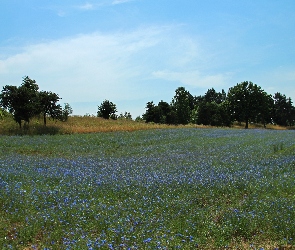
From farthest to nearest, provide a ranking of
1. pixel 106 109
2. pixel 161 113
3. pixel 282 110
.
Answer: pixel 282 110, pixel 161 113, pixel 106 109

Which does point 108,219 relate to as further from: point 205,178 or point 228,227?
point 205,178

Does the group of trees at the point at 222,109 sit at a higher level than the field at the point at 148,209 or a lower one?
higher

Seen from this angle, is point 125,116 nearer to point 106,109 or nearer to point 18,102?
point 106,109

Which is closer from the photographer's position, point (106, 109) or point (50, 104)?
point (50, 104)

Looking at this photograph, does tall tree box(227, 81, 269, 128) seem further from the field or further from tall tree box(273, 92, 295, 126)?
the field

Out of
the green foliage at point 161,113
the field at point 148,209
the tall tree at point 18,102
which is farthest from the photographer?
the green foliage at point 161,113

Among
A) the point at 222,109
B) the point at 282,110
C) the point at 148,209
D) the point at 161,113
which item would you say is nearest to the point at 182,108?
the point at 161,113

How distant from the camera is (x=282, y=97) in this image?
9069cm

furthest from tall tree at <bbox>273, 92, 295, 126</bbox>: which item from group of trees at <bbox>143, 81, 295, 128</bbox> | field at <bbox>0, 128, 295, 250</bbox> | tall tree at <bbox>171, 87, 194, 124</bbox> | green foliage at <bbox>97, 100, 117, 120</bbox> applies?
field at <bbox>0, 128, 295, 250</bbox>

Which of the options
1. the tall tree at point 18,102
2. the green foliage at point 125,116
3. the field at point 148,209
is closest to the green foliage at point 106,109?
the green foliage at point 125,116

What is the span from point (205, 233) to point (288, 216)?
1999 mm

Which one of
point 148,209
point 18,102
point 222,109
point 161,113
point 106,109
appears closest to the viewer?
point 148,209

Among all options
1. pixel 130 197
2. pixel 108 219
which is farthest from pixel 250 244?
pixel 130 197

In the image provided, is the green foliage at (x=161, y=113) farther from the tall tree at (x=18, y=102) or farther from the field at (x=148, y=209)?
the field at (x=148, y=209)
